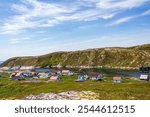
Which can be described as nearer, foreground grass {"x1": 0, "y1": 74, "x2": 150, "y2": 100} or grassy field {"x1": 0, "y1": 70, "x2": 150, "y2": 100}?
grassy field {"x1": 0, "y1": 70, "x2": 150, "y2": 100}

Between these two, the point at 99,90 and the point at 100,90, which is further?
the point at 100,90

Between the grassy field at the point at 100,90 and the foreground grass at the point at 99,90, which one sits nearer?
the grassy field at the point at 100,90

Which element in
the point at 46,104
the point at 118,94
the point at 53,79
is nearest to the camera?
the point at 46,104

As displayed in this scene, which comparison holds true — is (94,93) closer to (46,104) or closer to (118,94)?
(118,94)

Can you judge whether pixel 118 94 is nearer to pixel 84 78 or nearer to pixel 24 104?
pixel 24 104

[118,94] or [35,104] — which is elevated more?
[35,104]

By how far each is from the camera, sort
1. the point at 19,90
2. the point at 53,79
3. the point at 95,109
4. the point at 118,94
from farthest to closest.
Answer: the point at 53,79 < the point at 19,90 < the point at 118,94 < the point at 95,109

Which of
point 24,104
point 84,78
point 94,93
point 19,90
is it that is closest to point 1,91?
point 19,90

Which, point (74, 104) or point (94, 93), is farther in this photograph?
point (94, 93)

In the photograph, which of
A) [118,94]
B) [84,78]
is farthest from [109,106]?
[84,78]
